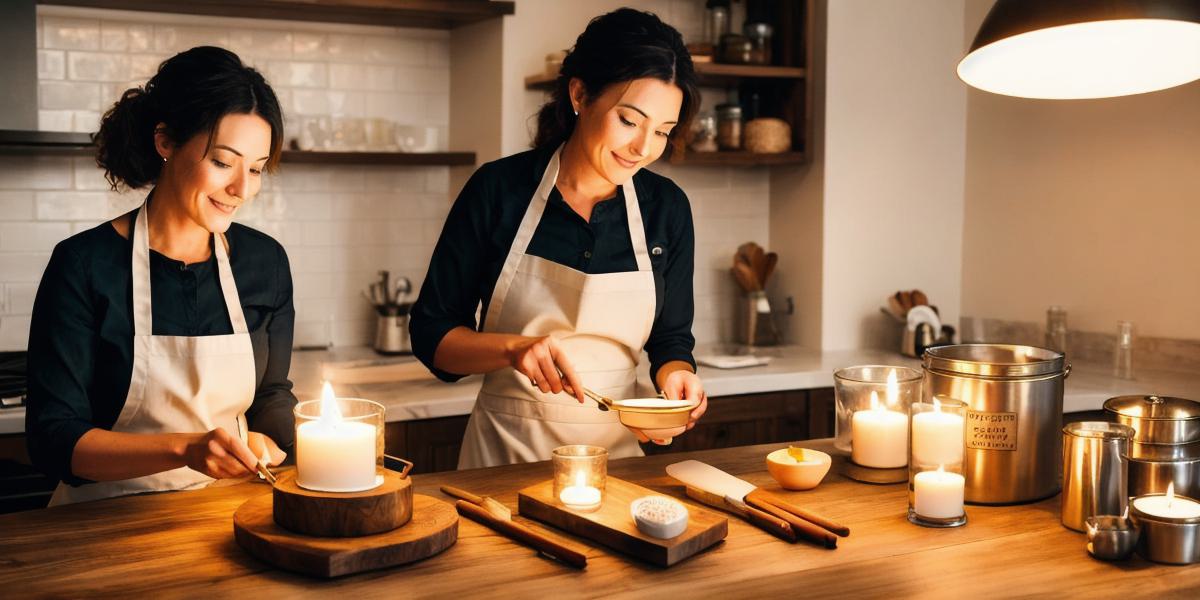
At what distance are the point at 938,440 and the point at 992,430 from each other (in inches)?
6.6

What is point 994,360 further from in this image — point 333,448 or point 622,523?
point 333,448

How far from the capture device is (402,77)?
4484mm

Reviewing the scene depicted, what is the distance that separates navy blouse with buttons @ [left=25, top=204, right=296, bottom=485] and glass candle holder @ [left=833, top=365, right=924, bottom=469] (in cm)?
118

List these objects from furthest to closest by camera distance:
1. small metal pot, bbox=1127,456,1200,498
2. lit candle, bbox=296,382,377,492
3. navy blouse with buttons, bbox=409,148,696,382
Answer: navy blouse with buttons, bbox=409,148,696,382 < small metal pot, bbox=1127,456,1200,498 < lit candle, bbox=296,382,377,492

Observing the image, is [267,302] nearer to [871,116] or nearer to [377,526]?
[377,526]

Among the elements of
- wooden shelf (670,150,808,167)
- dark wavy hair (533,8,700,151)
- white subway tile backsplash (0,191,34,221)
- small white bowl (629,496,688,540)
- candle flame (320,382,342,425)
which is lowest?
small white bowl (629,496,688,540)

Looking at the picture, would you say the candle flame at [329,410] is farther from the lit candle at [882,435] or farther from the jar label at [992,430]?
the jar label at [992,430]

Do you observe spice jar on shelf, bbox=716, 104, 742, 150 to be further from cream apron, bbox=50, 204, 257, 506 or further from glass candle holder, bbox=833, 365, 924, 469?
cream apron, bbox=50, 204, 257, 506

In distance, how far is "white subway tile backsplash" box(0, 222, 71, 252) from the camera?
3.92 metres

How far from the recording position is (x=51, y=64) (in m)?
3.91

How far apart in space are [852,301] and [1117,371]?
105 centimetres

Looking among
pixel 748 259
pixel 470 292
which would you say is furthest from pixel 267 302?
pixel 748 259

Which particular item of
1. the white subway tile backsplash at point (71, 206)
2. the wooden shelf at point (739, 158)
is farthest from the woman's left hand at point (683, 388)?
the white subway tile backsplash at point (71, 206)

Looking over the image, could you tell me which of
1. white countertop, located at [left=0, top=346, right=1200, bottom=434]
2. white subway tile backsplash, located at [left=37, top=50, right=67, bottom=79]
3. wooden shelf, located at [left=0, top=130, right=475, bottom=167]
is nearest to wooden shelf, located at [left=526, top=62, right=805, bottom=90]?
wooden shelf, located at [left=0, top=130, right=475, bottom=167]
